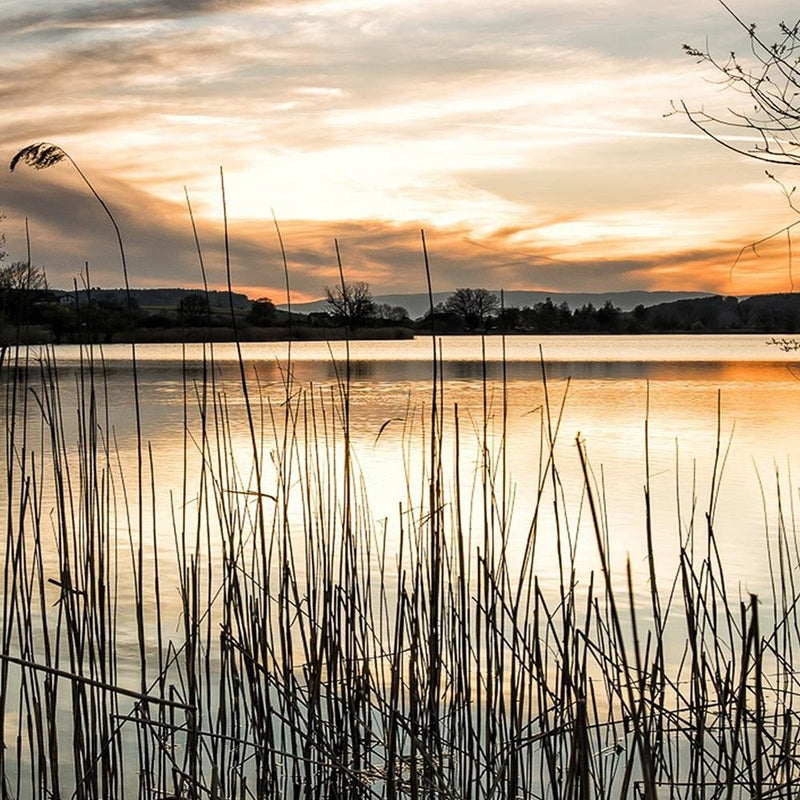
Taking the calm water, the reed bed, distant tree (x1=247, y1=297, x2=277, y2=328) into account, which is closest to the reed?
A: the reed bed

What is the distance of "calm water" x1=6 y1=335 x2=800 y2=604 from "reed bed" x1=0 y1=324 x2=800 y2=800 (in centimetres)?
21

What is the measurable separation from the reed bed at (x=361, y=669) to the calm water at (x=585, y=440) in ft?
0.70

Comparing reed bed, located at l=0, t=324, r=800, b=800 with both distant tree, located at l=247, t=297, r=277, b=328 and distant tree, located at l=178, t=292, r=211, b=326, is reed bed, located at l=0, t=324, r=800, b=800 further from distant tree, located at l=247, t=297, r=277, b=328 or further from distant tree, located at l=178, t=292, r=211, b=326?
distant tree, located at l=247, t=297, r=277, b=328

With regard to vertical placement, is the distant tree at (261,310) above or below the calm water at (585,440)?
above

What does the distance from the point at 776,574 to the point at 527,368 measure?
20.2 m

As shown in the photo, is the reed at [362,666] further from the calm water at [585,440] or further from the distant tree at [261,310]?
the distant tree at [261,310]

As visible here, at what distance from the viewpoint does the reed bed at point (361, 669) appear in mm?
2104

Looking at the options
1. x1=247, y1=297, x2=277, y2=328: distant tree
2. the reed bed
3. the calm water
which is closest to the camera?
the reed bed

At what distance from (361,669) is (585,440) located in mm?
1275

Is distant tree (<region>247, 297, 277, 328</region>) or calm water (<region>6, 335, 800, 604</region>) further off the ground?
distant tree (<region>247, 297, 277, 328</region>)

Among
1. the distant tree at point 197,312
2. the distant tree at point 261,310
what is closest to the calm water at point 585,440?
the distant tree at point 197,312

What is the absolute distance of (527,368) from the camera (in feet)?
85.1

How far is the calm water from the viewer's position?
6.04 metres

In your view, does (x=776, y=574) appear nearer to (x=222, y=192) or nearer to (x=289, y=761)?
(x=289, y=761)
